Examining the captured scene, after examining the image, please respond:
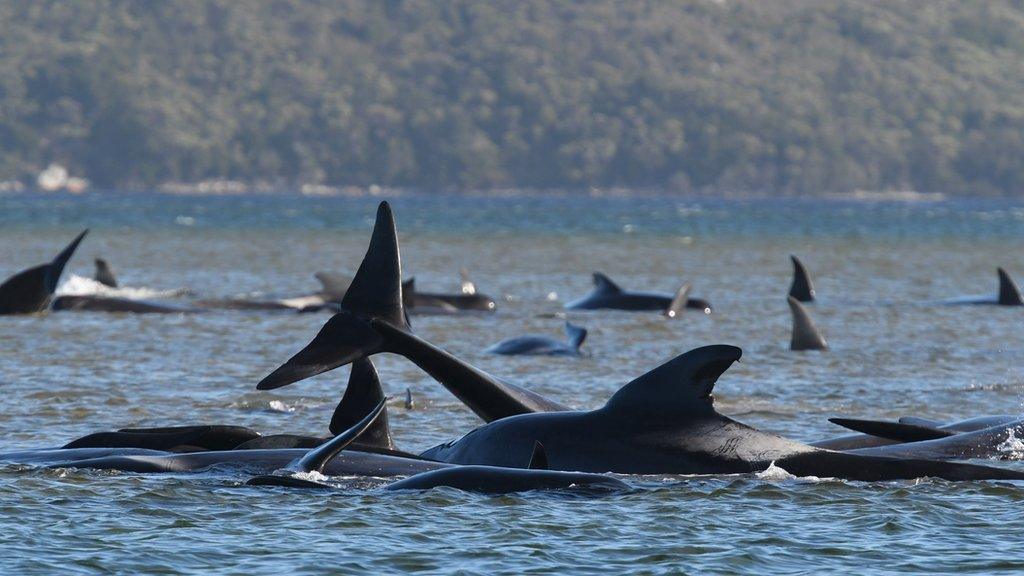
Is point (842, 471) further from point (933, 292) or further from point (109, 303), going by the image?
point (933, 292)

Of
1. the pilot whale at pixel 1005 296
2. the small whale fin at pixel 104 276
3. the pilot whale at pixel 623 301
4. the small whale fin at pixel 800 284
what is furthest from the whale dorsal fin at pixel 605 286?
the small whale fin at pixel 104 276

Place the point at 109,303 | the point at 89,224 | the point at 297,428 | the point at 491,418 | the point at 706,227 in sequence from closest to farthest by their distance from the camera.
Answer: the point at 491,418
the point at 297,428
the point at 109,303
the point at 89,224
the point at 706,227

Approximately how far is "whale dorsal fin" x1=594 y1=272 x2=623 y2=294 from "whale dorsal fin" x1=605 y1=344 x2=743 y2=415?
22.6 m

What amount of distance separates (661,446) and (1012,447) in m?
3.42

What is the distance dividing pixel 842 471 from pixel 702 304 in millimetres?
23148

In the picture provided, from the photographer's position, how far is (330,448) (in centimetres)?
1341

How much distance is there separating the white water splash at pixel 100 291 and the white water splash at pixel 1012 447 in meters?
22.4

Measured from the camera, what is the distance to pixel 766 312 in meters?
37.5

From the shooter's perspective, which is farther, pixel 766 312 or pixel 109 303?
pixel 766 312

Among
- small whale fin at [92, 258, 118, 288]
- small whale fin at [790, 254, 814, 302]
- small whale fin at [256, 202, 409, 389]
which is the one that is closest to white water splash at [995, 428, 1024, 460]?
small whale fin at [256, 202, 409, 389]

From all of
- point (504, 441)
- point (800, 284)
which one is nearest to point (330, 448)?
point (504, 441)

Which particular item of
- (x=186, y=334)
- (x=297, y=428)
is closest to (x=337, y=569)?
(x=297, y=428)

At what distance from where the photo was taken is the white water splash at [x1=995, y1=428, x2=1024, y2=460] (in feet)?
50.5

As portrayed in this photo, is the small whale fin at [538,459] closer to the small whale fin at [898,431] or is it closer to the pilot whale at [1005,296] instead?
the small whale fin at [898,431]
